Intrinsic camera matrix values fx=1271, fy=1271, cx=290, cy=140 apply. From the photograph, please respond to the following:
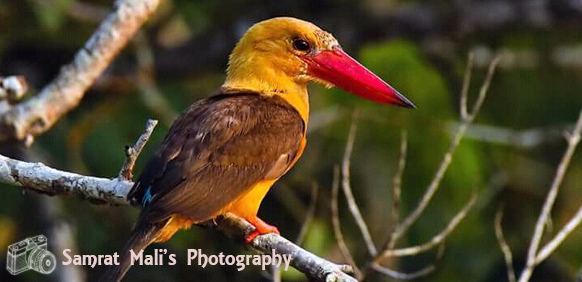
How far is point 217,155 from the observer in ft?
13.4

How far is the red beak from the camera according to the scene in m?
4.63

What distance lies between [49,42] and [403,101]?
2.82 metres

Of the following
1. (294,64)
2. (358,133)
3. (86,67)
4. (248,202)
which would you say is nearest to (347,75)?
(294,64)

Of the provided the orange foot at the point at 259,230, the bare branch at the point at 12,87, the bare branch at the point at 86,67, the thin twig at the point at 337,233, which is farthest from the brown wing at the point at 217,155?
the bare branch at the point at 12,87

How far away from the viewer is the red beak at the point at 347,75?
4.63 metres

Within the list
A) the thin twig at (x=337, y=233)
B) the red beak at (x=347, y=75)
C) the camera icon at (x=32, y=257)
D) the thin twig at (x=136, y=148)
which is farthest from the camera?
the camera icon at (x=32, y=257)


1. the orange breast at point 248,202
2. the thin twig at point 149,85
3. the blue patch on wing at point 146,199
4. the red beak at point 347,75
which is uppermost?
the thin twig at point 149,85

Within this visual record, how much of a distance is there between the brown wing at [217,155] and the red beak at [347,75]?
0.89ft

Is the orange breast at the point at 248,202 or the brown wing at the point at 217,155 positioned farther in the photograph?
the orange breast at the point at 248,202

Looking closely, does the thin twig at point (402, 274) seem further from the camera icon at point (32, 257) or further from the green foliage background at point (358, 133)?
the camera icon at point (32, 257)

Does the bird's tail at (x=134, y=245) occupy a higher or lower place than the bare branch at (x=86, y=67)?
lower

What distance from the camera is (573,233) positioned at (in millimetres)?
6352

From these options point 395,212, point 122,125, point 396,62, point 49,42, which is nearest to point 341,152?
point 396,62

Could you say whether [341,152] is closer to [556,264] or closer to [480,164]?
[480,164]
